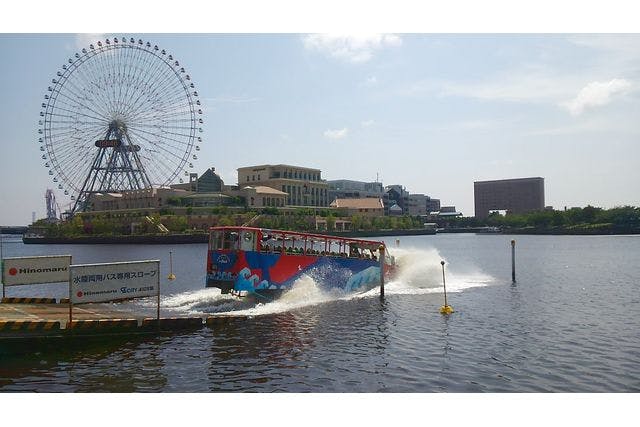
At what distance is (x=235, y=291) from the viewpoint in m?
33.2

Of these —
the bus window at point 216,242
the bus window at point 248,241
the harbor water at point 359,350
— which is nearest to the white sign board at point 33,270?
the harbor water at point 359,350

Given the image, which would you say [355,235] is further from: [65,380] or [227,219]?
[65,380]

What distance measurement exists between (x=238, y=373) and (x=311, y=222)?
6429 inches

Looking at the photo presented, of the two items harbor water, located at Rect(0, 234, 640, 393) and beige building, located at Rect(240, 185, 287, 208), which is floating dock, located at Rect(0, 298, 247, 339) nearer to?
harbor water, located at Rect(0, 234, 640, 393)

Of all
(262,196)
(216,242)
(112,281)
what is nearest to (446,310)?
(216,242)

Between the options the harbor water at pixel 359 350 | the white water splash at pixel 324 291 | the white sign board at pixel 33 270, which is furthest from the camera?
the white water splash at pixel 324 291

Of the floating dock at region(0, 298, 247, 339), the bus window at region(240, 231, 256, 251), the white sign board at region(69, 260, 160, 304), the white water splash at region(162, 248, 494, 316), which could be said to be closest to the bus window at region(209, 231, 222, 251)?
the bus window at region(240, 231, 256, 251)

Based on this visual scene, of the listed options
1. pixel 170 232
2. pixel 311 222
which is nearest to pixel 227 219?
pixel 170 232

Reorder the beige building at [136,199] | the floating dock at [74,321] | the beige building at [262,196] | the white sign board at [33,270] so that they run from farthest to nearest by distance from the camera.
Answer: the beige building at [262,196] → the beige building at [136,199] → the white sign board at [33,270] → the floating dock at [74,321]

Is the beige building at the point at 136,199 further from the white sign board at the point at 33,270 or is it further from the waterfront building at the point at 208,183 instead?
the white sign board at the point at 33,270

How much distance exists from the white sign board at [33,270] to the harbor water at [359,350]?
5142mm

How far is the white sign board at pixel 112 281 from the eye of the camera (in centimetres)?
2258

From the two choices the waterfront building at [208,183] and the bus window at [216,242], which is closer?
the bus window at [216,242]

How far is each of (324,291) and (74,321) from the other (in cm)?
1762
